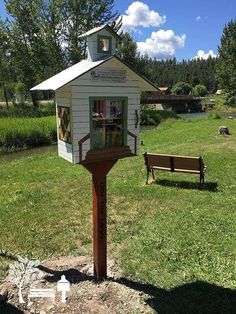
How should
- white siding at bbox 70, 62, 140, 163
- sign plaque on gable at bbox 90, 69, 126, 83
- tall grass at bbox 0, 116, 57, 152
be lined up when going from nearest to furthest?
white siding at bbox 70, 62, 140, 163
sign plaque on gable at bbox 90, 69, 126, 83
tall grass at bbox 0, 116, 57, 152

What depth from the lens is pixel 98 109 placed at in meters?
5.59

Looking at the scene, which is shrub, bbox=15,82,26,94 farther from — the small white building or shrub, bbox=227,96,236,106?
shrub, bbox=227,96,236,106

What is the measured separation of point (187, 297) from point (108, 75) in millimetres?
3655

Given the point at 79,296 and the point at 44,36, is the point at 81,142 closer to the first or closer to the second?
the point at 79,296

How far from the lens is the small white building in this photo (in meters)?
5.34

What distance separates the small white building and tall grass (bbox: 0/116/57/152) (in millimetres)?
19211

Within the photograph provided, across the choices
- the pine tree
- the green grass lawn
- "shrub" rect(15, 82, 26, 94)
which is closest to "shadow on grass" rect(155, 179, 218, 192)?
the green grass lawn

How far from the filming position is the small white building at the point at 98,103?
534cm

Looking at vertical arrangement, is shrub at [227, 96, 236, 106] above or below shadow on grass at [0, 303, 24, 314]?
below

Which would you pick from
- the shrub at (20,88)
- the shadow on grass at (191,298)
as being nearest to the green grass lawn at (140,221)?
the shadow on grass at (191,298)

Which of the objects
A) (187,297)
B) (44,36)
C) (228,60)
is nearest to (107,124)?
(187,297)

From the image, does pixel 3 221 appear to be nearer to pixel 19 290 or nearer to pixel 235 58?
pixel 19 290

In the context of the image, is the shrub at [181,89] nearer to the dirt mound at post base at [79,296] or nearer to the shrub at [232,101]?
the shrub at [232,101]

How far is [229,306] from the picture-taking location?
557cm
